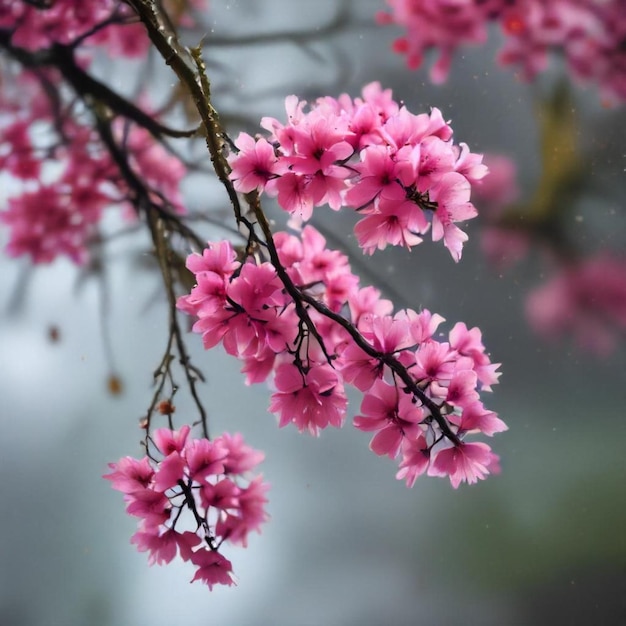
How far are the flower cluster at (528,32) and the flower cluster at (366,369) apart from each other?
11.6 inches

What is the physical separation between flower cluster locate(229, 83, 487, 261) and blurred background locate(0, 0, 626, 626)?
0.57ft

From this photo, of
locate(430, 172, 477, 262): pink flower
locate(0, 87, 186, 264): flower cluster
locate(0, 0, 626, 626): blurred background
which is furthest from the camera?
locate(0, 87, 186, 264): flower cluster

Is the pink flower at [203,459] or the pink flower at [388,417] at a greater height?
the pink flower at [388,417]

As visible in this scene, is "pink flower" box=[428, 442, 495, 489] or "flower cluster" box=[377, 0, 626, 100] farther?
"flower cluster" box=[377, 0, 626, 100]

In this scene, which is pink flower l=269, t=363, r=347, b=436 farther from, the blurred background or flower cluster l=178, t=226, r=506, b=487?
the blurred background

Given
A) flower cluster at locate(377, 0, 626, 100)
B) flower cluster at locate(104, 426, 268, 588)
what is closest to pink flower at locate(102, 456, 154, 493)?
flower cluster at locate(104, 426, 268, 588)

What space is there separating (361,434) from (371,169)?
0.30 metres

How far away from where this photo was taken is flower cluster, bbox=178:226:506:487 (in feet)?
1.35

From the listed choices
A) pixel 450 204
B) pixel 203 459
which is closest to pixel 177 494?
pixel 203 459

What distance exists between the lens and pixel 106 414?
2.33ft

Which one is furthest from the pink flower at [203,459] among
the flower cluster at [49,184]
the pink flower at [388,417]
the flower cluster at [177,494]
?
the flower cluster at [49,184]

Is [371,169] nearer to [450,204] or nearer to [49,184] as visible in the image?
[450,204]

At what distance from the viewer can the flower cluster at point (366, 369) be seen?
41cm

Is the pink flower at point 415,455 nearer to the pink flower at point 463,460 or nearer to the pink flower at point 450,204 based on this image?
the pink flower at point 463,460
